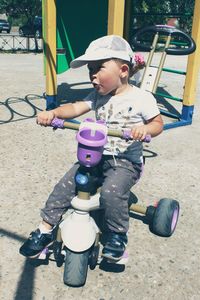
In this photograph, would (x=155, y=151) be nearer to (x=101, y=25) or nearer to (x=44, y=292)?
(x=44, y=292)

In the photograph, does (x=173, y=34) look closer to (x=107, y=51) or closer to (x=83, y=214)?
(x=107, y=51)

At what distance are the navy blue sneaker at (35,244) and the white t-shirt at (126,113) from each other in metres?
0.69

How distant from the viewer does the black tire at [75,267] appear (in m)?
2.13

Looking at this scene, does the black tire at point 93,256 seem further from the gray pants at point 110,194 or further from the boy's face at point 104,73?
the boy's face at point 104,73

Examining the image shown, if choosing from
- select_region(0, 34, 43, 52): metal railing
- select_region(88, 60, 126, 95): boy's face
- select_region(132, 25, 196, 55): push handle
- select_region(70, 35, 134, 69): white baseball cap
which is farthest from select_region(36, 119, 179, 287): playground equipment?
select_region(0, 34, 43, 52): metal railing

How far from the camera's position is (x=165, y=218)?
8.82 feet

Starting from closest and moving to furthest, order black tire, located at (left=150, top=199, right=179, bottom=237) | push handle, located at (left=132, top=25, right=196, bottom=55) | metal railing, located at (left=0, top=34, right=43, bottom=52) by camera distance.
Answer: black tire, located at (left=150, top=199, right=179, bottom=237) → push handle, located at (left=132, top=25, right=196, bottom=55) → metal railing, located at (left=0, top=34, right=43, bottom=52)

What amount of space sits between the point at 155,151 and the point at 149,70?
3.20ft

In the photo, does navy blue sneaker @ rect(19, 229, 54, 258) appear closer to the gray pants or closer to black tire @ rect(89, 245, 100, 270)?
the gray pants

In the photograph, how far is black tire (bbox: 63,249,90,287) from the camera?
2133mm

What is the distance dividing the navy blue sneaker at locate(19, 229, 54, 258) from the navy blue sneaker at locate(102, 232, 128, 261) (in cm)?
38

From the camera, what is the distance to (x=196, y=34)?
5.20 m

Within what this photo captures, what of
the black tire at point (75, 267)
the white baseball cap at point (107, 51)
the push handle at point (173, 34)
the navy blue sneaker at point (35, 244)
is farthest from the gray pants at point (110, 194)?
the push handle at point (173, 34)

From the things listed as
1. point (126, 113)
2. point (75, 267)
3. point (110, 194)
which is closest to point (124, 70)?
point (126, 113)
